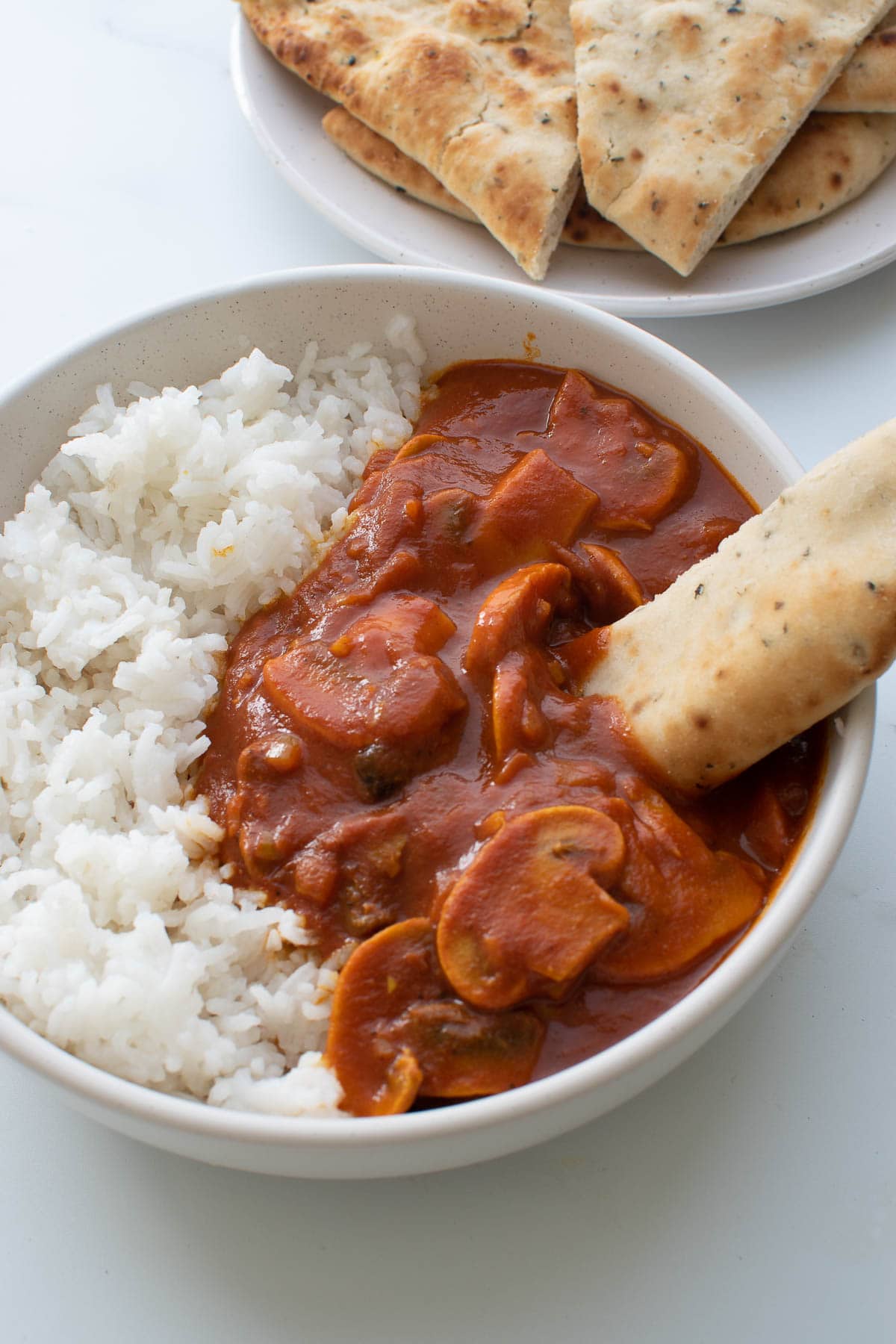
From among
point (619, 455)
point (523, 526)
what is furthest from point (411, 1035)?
point (619, 455)

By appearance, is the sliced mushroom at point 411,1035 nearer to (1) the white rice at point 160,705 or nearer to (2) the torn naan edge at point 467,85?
(1) the white rice at point 160,705

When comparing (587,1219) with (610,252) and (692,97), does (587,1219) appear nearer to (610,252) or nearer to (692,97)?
(610,252)

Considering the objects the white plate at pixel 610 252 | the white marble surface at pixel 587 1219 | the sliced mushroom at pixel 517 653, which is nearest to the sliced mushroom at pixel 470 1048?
the white marble surface at pixel 587 1219

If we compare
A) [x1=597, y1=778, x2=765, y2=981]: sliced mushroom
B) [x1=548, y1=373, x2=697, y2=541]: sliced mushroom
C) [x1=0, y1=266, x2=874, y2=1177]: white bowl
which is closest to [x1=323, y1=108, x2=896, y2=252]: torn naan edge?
[x1=0, y1=266, x2=874, y2=1177]: white bowl

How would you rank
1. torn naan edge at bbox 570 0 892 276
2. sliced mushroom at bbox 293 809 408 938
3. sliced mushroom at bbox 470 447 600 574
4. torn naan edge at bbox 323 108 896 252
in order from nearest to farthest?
sliced mushroom at bbox 293 809 408 938 → sliced mushroom at bbox 470 447 600 574 → torn naan edge at bbox 570 0 892 276 → torn naan edge at bbox 323 108 896 252

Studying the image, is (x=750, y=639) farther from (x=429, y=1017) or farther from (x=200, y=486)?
(x=200, y=486)

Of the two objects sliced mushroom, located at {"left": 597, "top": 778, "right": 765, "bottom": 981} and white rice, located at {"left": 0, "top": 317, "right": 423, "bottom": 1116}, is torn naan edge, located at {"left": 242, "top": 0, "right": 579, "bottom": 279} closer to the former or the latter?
white rice, located at {"left": 0, "top": 317, "right": 423, "bottom": 1116}
